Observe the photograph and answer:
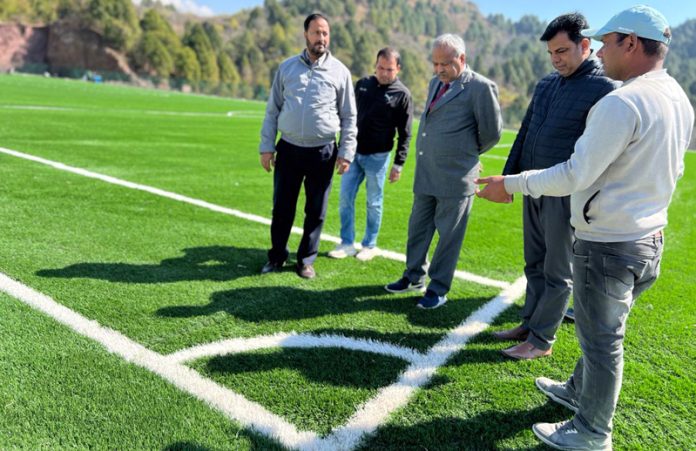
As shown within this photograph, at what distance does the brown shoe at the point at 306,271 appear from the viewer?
469cm

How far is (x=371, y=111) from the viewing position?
5.29 metres

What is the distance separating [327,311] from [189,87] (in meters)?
74.9

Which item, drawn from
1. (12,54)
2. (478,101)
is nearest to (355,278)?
(478,101)

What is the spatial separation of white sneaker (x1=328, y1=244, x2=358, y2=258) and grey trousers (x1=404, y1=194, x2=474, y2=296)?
1.10 metres

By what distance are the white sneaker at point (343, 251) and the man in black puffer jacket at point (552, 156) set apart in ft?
6.78

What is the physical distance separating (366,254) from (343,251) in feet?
0.80

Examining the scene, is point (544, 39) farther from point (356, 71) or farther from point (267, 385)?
point (356, 71)

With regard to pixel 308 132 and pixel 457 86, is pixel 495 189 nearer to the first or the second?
pixel 457 86

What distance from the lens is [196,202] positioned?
7051 millimetres

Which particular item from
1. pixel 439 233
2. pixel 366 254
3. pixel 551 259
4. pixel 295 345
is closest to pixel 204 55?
pixel 366 254

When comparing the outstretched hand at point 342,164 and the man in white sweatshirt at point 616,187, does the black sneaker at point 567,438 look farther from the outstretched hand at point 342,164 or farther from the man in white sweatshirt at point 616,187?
the outstretched hand at point 342,164

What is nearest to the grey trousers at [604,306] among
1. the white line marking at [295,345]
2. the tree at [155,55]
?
the white line marking at [295,345]

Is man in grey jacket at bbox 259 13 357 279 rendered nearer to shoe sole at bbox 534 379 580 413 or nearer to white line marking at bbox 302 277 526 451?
white line marking at bbox 302 277 526 451

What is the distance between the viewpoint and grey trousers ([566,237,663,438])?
7.53 ft
